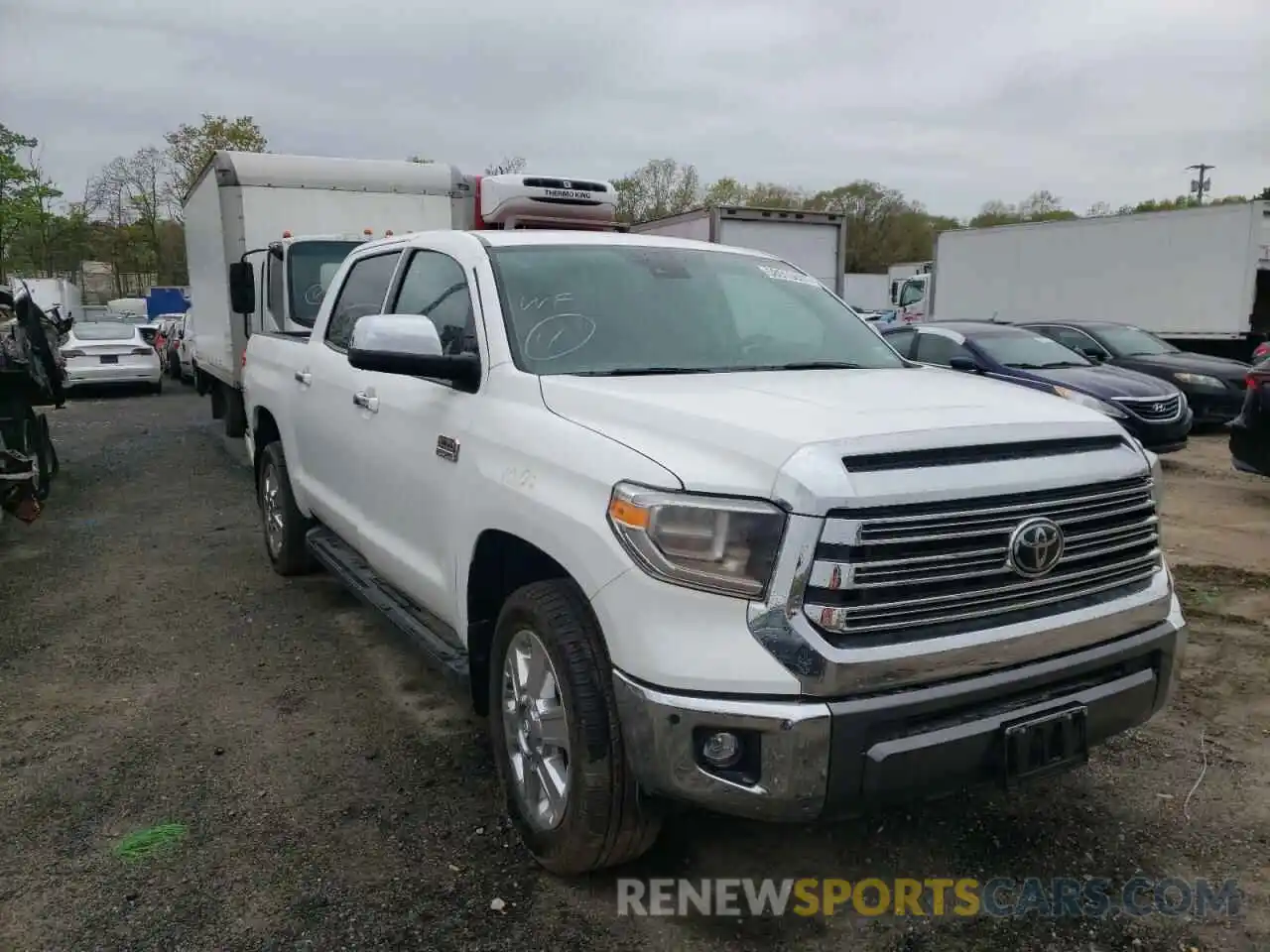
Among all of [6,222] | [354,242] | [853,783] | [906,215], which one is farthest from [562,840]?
[906,215]

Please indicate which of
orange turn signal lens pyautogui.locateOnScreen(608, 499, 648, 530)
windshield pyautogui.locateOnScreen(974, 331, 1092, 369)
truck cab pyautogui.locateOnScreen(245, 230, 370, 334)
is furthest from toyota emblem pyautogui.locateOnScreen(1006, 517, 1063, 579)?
windshield pyautogui.locateOnScreen(974, 331, 1092, 369)

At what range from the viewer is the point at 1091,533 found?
8.77 feet

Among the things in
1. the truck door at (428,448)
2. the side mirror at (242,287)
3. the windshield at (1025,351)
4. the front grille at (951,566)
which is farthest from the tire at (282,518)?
the windshield at (1025,351)

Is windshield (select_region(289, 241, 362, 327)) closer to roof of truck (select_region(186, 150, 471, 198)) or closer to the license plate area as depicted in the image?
roof of truck (select_region(186, 150, 471, 198))

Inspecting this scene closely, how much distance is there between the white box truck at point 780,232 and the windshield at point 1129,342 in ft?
12.1

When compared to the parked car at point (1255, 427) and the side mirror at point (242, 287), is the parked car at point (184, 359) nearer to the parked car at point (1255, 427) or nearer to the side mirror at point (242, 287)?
the side mirror at point (242, 287)

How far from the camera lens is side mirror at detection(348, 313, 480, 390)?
324 cm

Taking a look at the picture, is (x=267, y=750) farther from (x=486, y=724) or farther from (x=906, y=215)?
(x=906, y=215)

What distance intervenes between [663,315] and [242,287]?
7102mm

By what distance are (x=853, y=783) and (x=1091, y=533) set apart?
3.23ft

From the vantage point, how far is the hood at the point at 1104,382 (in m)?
10.0

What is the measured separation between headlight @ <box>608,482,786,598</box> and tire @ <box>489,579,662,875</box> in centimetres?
39

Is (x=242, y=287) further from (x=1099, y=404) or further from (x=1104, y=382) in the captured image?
(x=1104, y=382)

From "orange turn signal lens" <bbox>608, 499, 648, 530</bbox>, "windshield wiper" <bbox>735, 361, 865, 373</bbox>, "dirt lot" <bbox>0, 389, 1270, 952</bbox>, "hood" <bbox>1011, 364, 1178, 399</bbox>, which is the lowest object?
"dirt lot" <bbox>0, 389, 1270, 952</bbox>
